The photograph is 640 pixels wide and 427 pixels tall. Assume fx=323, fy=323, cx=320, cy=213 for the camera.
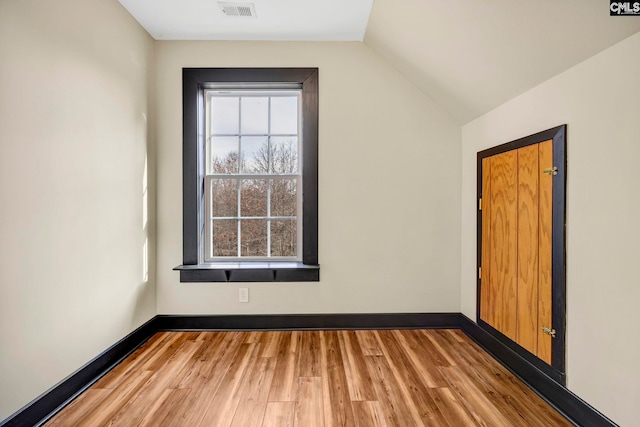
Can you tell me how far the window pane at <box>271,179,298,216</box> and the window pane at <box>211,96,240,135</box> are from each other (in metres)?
0.66

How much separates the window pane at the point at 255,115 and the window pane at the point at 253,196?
480mm

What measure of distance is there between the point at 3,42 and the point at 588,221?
116 inches

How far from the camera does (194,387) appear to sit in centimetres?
200

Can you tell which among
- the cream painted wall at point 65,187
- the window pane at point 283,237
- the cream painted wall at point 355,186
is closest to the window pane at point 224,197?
the cream painted wall at point 355,186

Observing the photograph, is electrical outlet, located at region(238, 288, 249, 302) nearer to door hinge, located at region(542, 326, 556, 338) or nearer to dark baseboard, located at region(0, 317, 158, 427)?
dark baseboard, located at region(0, 317, 158, 427)

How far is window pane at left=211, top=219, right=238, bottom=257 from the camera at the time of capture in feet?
9.96

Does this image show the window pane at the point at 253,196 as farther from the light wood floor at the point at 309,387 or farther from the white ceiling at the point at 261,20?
the white ceiling at the point at 261,20

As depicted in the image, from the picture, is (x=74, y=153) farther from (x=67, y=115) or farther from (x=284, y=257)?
(x=284, y=257)

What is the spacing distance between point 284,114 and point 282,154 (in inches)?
14.9

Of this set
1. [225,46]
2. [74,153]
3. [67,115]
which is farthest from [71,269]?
[225,46]

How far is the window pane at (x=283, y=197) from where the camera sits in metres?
3.04

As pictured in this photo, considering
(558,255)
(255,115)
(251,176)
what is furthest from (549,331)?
(255,115)

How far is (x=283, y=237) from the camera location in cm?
305

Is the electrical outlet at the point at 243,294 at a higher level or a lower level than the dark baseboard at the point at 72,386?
higher
